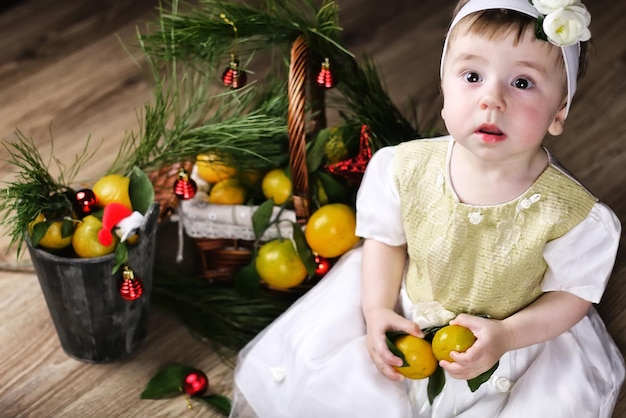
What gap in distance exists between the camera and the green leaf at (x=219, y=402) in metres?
1.40

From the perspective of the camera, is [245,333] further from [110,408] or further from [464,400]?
[464,400]

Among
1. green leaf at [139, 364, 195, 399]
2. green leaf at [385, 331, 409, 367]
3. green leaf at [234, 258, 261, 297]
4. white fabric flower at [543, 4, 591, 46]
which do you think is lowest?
green leaf at [139, 364, 195, 399]

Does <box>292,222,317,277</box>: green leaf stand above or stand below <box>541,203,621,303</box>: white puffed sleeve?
below

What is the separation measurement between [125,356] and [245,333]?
0.20 m

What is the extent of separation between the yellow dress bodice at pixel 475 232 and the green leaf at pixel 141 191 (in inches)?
14.6

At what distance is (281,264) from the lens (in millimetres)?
1446

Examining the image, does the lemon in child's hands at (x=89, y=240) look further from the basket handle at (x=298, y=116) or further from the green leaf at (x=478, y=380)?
the green leaf at (x=478, y=380)

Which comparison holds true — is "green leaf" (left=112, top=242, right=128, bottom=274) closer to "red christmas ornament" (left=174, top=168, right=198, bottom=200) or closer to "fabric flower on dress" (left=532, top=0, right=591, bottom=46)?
"red christmas ornament" (left=174, top=168, right=198, bottom=200)

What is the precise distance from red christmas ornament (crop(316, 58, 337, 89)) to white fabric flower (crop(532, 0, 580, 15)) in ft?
1.45

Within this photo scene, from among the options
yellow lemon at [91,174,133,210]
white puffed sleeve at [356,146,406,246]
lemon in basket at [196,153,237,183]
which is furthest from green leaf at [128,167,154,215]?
white puffed sleeve at [356,146,406,246]

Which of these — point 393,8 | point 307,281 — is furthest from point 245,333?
point 393,8

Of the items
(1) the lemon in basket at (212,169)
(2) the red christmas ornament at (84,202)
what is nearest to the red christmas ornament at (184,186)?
(1) the lemon in basket at (212,169)

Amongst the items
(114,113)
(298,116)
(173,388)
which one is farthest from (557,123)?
(114,113)

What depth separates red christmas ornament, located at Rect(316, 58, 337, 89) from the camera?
1.42 m
